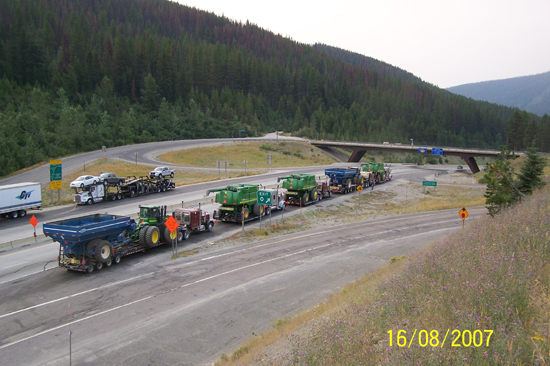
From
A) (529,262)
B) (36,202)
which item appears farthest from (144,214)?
(529,262)

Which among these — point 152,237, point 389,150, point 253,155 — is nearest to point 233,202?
point 152,237

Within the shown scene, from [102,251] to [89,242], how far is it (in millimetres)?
781

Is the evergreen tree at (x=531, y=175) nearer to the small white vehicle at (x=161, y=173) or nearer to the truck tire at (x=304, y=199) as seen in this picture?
the truck tire at (x=304, y=199)

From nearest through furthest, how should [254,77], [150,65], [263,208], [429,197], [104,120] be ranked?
1. [263,208]
2. [429,197]
3. [104,120]
4. [150,65]
5. [254,77]

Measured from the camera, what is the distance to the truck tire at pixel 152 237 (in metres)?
22.0

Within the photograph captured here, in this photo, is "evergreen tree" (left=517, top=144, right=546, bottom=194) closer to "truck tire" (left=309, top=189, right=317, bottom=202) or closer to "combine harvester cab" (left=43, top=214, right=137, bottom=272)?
"truck tire" (left=309, top=189, right=317, bottom=202)

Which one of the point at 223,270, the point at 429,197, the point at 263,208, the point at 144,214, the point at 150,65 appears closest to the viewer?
the point at 223,270

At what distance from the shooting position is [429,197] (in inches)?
2035

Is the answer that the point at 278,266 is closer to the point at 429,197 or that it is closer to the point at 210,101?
the point at 429,197

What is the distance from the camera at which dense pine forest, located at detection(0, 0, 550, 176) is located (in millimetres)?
78375

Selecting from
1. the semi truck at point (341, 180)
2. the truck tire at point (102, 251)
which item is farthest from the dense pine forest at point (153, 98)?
the truck tire at point (102, 251)

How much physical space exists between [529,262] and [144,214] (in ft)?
64.9

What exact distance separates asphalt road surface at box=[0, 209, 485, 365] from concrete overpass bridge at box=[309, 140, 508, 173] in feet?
222

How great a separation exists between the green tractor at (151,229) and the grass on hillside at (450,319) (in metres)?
12.3
